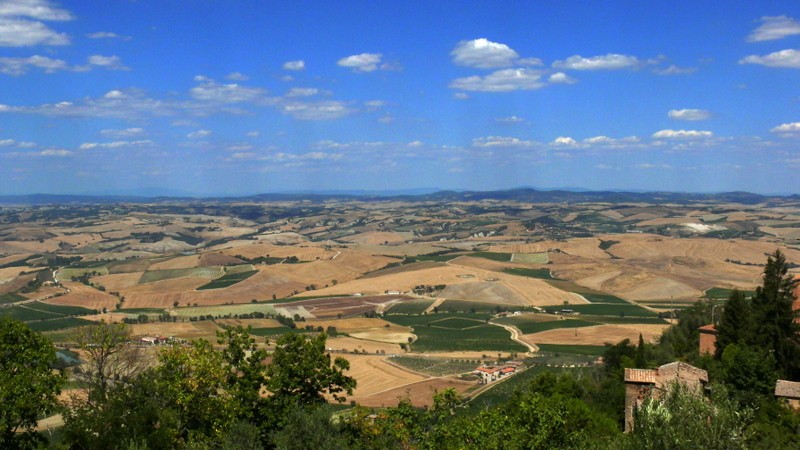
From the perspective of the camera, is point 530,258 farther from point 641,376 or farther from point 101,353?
point 101,353

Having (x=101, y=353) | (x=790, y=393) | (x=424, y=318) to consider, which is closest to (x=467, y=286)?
(x=424, y=318)

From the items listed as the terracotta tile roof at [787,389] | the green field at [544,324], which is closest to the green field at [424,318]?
the green field at [544,324]

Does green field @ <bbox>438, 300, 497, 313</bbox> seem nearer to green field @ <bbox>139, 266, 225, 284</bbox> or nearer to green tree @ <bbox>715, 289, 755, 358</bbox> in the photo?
green field @ <bbox>139, 266, 225, 284</bbox>

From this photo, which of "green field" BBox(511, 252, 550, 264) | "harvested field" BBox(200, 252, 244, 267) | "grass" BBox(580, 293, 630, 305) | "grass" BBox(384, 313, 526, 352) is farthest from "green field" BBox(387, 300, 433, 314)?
"harvested field" BBox(200, 252, 244, 267)

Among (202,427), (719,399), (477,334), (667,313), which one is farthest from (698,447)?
(667,313)

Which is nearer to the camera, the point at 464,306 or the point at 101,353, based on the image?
the point at 101,353

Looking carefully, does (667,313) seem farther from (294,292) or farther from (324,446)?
(324,446)
